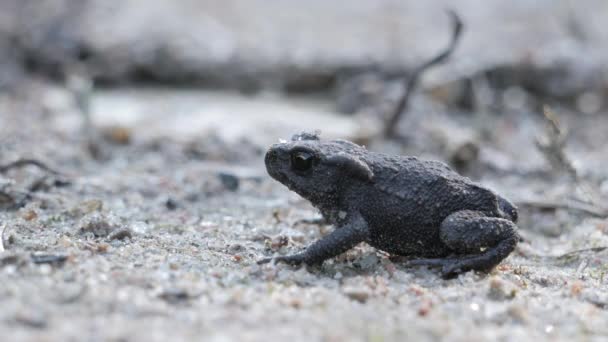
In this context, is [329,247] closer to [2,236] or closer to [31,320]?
[31,320]

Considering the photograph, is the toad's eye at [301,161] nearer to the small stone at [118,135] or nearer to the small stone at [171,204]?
the small stone at [171,204]

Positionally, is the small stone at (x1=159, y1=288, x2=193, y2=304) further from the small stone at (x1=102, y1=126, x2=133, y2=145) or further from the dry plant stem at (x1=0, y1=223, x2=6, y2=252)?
the small stone at (x1=102, y1=126, x2=133, y2=145)

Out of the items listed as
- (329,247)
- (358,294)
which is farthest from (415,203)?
(358,294)

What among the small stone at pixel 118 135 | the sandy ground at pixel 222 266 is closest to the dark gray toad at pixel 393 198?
the sandy ground at pixel 222 266

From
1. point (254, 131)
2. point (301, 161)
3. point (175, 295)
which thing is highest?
point (301, 161)

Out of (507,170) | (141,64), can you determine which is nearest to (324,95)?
(141,64)

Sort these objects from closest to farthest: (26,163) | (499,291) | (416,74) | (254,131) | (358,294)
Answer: (358,294) < (499,291) < (26,163) < (416,74) < (254,131)

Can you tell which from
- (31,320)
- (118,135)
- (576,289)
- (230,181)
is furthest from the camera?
(118,135)
